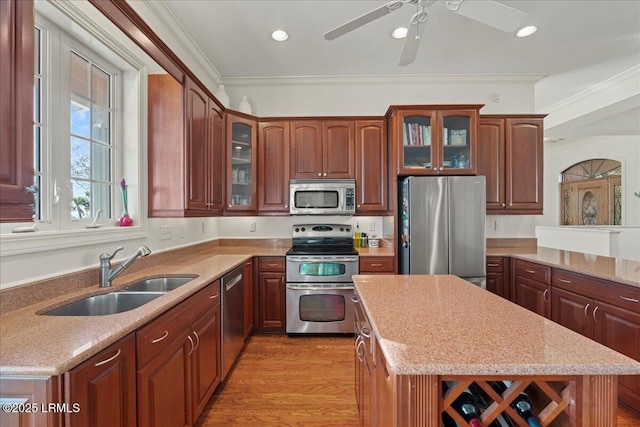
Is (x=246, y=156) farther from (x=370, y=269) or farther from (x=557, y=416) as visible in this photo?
(x=557, y=416)

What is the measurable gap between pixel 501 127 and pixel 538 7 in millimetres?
1175

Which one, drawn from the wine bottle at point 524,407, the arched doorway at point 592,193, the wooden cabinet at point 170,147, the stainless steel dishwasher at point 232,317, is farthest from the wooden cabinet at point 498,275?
the arched doorway at point 592,193

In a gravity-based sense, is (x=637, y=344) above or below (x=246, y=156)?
below

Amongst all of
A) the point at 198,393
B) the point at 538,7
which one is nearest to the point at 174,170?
the point at 198,393

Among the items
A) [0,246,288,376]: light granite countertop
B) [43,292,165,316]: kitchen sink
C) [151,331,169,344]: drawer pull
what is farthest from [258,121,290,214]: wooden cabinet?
[151,331,169,344]: drawer pull

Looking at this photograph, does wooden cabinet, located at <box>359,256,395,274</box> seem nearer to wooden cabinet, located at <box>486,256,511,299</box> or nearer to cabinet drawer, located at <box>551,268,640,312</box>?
wooden cabinet, located at <box>486,256,511,299</box>

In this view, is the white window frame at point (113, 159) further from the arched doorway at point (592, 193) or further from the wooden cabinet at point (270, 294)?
the arched doorway at point (592, 193)

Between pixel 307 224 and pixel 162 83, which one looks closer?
pixel 162 83

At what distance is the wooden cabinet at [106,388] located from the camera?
0.89 meters

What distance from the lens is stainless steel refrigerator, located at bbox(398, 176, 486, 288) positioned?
2.84 metres

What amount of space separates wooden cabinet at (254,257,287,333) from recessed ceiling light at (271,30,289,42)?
214 centimetres

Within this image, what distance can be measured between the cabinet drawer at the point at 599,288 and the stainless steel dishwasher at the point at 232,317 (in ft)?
8.79

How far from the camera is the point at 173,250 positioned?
8.30 ft

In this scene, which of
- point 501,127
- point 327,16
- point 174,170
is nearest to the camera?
point 174,170
